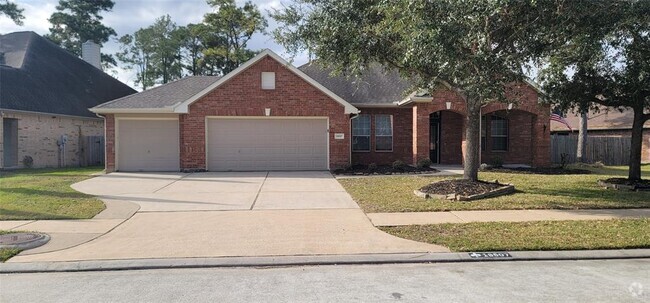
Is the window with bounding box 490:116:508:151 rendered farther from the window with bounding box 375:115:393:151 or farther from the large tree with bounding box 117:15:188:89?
the large tree with bounding box 117:15:188:89

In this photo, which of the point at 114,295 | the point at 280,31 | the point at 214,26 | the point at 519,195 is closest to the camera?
the point at 114,295

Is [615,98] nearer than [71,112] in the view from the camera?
Yes

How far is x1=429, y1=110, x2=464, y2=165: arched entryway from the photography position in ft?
70.8

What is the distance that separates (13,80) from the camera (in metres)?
22.3

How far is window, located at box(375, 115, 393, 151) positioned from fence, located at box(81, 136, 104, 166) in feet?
53.1

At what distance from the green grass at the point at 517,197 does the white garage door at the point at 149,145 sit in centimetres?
814

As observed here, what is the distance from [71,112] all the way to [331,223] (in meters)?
21.3

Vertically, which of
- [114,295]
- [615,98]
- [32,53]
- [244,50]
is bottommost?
[114,295]

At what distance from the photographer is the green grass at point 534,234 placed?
6.93 metres

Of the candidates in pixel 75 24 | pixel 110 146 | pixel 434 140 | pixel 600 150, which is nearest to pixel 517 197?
pixel 434 140

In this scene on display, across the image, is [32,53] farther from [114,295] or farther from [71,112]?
[114,295]

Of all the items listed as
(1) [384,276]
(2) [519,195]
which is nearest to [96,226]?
(1) [384,276]

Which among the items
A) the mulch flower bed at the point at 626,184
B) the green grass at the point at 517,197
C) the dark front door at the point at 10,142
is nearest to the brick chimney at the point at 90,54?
the dark front door at the point at 10,142

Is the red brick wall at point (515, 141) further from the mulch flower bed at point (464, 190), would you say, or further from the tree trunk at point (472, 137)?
the mulch flower bed at point (464, 190)
